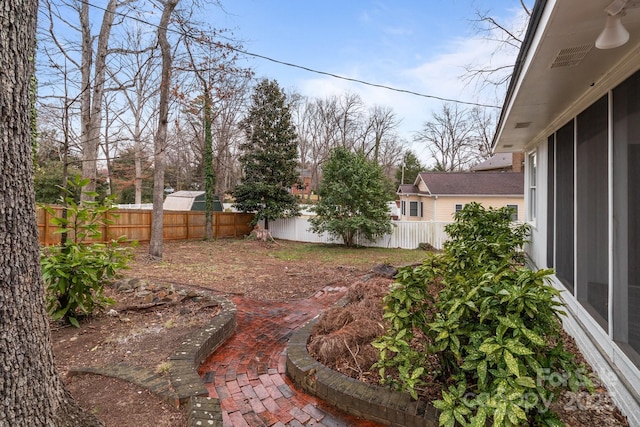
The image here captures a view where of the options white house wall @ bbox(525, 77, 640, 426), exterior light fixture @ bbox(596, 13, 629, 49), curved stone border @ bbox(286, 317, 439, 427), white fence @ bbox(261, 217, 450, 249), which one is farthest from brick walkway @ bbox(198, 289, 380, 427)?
white fence @ bbox(261, 217, 450, 249)

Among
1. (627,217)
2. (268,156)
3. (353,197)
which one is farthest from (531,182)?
(268,156)

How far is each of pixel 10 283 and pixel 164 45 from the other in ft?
33.7

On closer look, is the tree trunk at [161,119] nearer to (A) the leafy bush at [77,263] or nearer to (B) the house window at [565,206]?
(A) the leafy bush at [77,263]

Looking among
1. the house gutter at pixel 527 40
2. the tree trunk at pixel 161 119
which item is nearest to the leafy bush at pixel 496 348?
the house gutter at pixel 527 40

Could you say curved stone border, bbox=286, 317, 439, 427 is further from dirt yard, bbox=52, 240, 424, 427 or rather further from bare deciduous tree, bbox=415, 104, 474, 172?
bare deciduous tree, bbox=415, 104, 474, 172

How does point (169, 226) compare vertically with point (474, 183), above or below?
below

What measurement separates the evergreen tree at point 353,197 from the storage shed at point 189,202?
9137mm

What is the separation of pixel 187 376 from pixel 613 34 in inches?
146

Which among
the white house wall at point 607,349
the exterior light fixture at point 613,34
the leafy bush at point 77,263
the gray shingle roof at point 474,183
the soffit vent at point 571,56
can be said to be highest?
the gray shingle roof at point 474,183

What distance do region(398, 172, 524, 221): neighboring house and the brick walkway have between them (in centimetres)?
1277

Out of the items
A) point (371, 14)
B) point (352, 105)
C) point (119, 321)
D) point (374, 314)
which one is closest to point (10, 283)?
point (119, 321)

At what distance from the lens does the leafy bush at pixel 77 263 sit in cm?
348

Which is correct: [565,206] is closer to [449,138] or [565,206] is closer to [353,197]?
[353,197]

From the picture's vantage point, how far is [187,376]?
2680 millimetres
